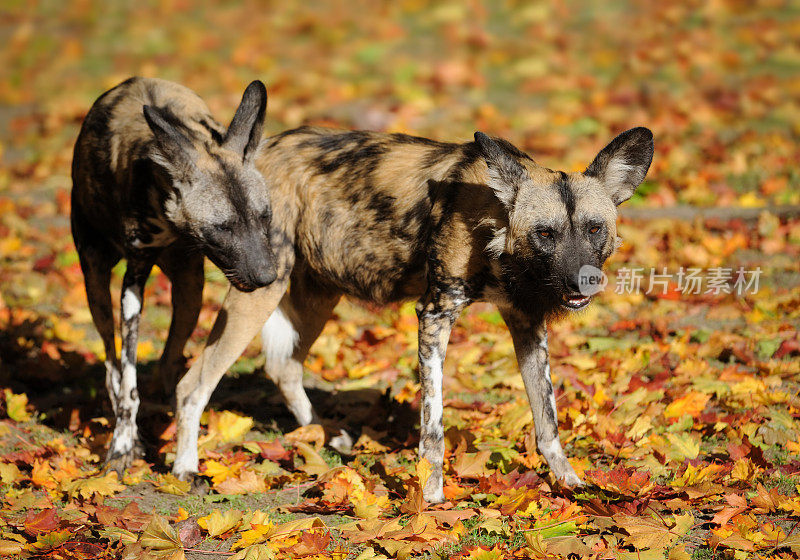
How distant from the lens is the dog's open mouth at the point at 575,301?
12.7 ft

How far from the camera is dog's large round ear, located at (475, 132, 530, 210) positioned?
386 cm

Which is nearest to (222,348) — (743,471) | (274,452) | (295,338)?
(295,338)

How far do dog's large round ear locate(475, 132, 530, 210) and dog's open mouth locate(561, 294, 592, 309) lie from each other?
496mm

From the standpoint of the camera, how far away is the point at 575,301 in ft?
12.8

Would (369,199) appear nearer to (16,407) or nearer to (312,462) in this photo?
(312,462)

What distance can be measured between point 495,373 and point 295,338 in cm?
138

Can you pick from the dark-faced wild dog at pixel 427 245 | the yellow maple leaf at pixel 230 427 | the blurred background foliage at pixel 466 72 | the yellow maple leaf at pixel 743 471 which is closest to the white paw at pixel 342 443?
the dark-faced wild dog at pixel 427 245

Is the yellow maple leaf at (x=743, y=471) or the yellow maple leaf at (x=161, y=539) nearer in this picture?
the yellow maple leaf at (x=161, y=539)

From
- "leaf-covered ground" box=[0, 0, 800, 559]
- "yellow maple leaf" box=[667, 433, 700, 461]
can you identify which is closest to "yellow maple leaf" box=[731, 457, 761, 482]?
"leaf-covered ground" box=[0, 0, 800, 559]

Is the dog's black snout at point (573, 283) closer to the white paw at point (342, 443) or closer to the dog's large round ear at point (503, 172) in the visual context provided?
the dog's large round ear at point (503, 172)

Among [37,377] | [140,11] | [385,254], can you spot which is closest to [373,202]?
[385,254]

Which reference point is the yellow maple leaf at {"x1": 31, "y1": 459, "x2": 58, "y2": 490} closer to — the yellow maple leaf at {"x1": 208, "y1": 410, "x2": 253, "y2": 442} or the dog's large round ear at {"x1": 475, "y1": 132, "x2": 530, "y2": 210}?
the yellow maple leaf at {"x1": 208, "y1": 410, "x2": 253, "y2": 442}

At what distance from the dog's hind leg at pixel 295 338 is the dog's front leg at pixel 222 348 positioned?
11.9 inches

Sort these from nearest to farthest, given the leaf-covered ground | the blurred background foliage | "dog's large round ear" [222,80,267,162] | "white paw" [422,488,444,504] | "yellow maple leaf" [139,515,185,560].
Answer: "yellow maple leaf" [139,515,185,560] < the leaf-covered ground < "white paw" [422,488,444,504] < "dog's large round ear" [222,80,267,162] < the blurred background foliage
